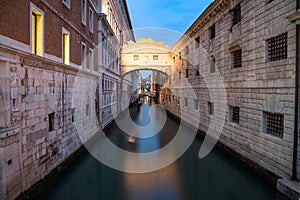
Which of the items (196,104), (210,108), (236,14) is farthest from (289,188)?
(196,104)

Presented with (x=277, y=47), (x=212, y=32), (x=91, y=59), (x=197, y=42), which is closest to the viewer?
(x=277, y=47)

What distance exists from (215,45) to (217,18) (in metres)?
1.28

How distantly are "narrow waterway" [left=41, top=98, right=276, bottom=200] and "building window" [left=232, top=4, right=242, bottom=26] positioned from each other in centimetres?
550

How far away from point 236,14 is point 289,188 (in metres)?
6.78

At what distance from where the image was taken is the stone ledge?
5.21 meters

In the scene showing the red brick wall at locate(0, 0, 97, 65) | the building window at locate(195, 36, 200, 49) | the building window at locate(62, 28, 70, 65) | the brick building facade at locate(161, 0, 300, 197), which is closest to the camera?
the red brick wall at locate(0, 0, 97, 65)

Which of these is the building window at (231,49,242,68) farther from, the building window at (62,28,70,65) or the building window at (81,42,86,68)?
the building window at (81,42,86,68)

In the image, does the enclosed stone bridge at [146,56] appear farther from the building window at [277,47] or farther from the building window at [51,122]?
the building window at [51,122]

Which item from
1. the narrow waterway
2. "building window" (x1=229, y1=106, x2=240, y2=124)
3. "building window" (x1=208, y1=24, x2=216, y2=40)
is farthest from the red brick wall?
"building window" (x1=229, y1=106, x2=240, y2=124)

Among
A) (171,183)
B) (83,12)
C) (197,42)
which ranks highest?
(83,12)

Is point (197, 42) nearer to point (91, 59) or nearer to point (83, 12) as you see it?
point (91, 59)

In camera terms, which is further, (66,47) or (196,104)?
(196,104)

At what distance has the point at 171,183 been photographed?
698 cm

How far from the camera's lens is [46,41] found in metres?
6.56
